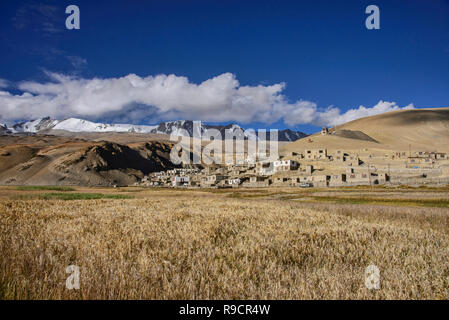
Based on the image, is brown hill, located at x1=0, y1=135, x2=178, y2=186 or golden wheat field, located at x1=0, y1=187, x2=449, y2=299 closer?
golden wheat field, located at x1=0, y1=187, x2=449, y2=299

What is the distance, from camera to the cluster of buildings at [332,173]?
8788 cm

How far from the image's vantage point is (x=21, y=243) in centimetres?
611

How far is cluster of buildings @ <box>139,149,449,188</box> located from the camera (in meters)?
87.9

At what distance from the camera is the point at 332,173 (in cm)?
10175

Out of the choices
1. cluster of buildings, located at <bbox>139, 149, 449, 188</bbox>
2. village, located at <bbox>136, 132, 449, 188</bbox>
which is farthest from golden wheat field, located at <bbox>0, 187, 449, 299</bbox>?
cluster of buildings, located at <bbox>139, 149, 449, 188</bbox>

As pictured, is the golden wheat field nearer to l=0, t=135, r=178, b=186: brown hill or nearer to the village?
the village

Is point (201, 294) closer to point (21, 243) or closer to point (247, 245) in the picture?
point (247, 245)

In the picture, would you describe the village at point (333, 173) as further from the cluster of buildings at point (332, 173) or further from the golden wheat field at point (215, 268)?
the golden wheat field at point (215, 268)

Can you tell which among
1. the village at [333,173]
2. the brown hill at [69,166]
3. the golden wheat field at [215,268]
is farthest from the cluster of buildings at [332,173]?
the golden wheat field at [215,268]

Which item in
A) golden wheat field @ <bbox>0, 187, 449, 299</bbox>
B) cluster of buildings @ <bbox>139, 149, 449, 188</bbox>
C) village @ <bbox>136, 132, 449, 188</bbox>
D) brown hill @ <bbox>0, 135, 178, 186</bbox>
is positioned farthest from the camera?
brown hill @ <bbox>0, 135, 178, 186</bbox>

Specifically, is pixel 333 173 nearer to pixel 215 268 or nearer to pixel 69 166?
pixel 215 268

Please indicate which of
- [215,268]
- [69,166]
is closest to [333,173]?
[215,268]

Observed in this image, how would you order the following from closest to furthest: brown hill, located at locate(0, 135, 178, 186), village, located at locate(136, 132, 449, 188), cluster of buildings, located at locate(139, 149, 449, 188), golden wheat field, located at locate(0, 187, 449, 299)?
golden wheat field, located at locate(0, 187, 449, 299), village, located at locate(136, 132, 449, 188), cluster of buildings, located at locate(139, 149, 449, 188), brown hill, located at locate(0, 135, 178, 186)
